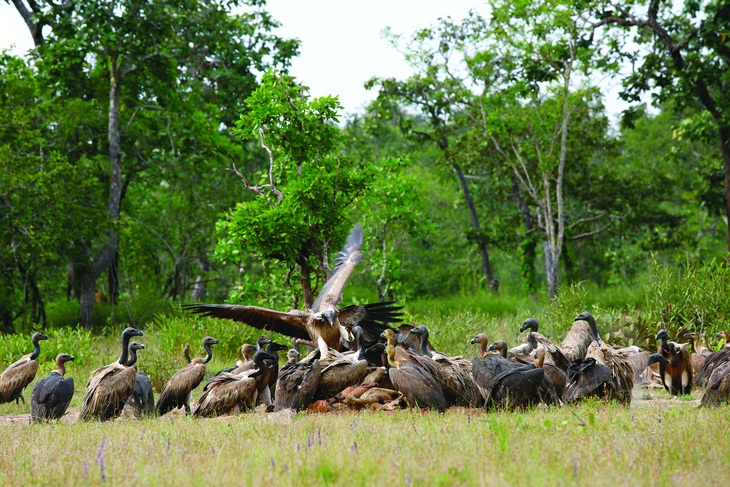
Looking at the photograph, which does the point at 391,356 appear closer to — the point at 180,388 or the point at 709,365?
the point at 180,388

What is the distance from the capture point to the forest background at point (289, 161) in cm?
1355

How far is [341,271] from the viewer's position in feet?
41.5

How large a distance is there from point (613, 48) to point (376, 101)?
30.4 ft

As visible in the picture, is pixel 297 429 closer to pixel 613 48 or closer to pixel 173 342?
pixel 173 342

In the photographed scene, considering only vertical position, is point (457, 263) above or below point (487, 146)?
below

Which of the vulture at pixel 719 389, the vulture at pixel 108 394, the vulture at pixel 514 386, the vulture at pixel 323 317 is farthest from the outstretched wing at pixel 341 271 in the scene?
the vulture at pixel 719 389

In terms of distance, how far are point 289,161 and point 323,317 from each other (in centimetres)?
398

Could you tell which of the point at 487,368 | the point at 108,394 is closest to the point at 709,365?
the point at 487,368

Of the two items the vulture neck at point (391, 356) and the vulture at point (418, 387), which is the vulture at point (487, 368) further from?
the vulture neck at point (391, 356)

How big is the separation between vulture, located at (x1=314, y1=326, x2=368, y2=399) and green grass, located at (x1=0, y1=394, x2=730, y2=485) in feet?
5.01

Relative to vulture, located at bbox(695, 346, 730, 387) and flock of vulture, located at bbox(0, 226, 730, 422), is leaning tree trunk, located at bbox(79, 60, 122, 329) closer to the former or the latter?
flock of vulture, located at bbox(0, 226, 730, 422)

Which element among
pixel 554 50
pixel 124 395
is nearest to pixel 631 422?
pixel 124 395

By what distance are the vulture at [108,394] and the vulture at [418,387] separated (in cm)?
345

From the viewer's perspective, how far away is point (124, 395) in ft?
30.9
